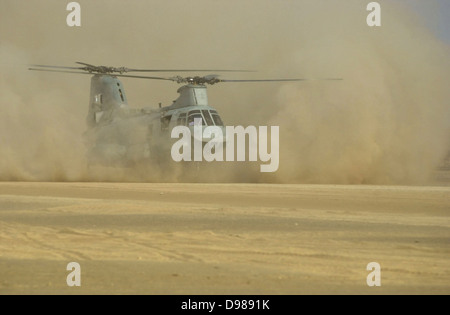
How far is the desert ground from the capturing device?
7797 millimetres

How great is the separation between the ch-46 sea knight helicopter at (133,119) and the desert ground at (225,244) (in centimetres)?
767

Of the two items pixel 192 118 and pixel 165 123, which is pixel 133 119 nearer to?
pixel 165 123

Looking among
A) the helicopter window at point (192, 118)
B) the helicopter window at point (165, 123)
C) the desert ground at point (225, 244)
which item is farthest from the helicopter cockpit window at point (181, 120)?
the desert ground at point (225, 244)

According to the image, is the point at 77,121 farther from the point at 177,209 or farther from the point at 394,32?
the point at 177,209

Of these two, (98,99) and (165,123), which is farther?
(98,99)

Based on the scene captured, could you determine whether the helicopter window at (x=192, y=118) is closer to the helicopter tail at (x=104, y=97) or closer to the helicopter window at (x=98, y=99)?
the helicopter tail at (x=104, y=97)

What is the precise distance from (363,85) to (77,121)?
497 inches

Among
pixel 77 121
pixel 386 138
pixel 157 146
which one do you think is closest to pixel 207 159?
pixel 157 146

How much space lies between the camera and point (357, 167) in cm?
2769

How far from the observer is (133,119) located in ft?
94.5

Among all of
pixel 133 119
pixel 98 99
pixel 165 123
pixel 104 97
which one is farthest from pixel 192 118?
pixel 98 99

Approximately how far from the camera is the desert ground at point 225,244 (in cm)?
780

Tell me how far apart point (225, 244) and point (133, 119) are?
18774mm
